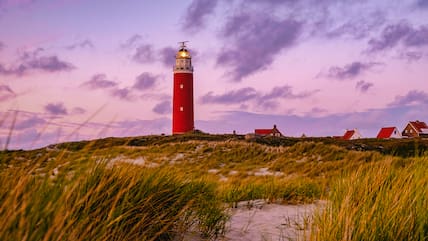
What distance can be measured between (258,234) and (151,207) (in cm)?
110

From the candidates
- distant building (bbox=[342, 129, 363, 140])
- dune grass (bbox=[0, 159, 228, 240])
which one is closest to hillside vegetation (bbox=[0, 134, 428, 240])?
dune grass (bbox=[0, 159, 228, 240])

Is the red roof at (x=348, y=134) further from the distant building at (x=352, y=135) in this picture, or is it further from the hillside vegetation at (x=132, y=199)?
the hillside vegetation at (x=132, y=199)

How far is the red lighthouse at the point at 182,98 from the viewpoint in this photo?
4984cm

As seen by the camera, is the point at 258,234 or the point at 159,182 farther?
the point at 258,234

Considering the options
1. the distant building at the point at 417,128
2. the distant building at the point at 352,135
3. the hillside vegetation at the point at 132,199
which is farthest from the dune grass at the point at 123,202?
the distant building at the point at 417,128

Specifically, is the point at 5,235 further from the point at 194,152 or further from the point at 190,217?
the point at 194,152

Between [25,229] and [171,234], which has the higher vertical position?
[25,229]

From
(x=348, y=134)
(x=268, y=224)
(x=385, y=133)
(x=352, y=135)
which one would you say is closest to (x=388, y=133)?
(x=385, y=133)

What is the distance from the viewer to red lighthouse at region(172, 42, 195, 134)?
49.8 metres

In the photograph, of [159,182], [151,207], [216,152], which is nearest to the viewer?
[151,207]

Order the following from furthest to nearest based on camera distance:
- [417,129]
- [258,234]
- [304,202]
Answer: [417,129], [304,202], [258,234]

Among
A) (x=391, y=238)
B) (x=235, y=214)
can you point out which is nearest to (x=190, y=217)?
(x=235, y=214)

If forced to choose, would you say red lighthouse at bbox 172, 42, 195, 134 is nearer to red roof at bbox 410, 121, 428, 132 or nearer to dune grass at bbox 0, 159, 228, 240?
red roof at bbox 410, 121, 428, 132

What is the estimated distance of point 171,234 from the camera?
402cm
